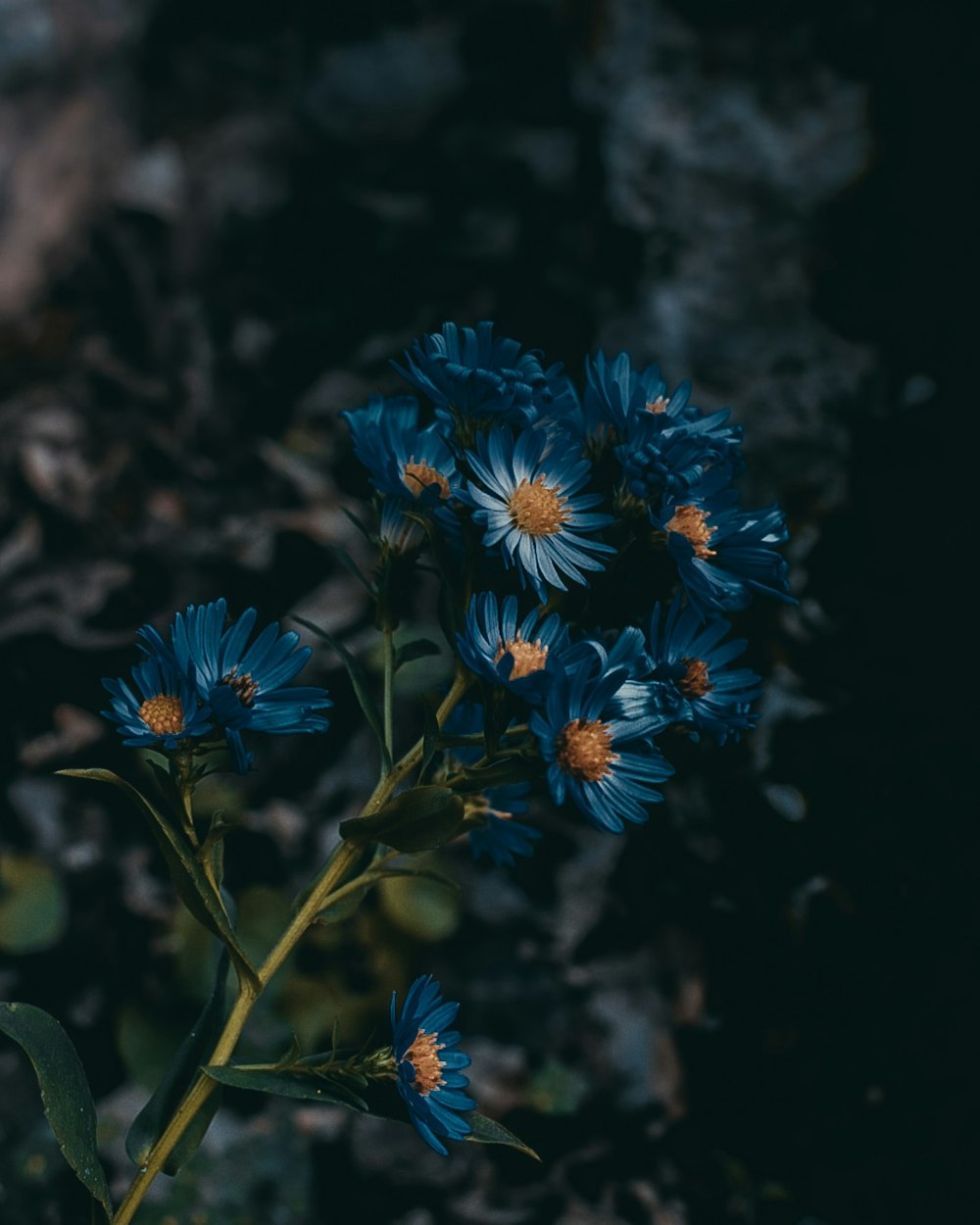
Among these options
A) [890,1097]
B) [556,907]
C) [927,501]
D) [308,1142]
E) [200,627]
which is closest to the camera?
[200,627]

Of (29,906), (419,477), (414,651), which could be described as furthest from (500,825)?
(29,906)

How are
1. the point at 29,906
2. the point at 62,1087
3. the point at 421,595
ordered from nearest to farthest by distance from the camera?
1. the point at 62,1087
2. the point at 29,906
3. the point at 421,595

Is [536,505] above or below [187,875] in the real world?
above

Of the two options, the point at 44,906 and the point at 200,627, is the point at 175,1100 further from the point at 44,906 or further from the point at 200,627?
the point at 44,906

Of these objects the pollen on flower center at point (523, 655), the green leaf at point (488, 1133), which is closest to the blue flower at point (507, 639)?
the pollen on flower center at point (523, 655)

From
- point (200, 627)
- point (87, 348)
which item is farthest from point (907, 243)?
point (87, 348)

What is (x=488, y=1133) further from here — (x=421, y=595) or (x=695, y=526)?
(x=421, y=595)
